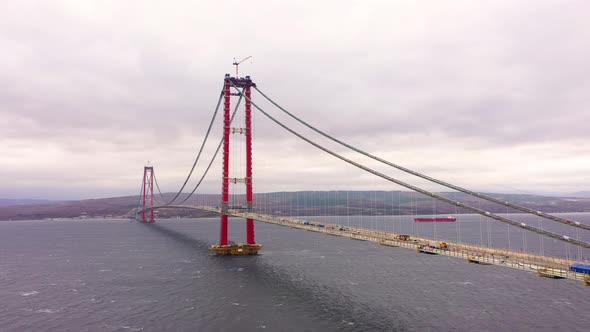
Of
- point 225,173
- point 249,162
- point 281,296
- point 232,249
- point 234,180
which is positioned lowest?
point 281,296

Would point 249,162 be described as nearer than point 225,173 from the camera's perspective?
No

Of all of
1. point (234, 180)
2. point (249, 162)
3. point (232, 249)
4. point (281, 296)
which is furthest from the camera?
point (232, 249)

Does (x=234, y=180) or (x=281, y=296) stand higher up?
(x=234, y=180)

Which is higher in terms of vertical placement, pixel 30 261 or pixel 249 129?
pixel 249 129

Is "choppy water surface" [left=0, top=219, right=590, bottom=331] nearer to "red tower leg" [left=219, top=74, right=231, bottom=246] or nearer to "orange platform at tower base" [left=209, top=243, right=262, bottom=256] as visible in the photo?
"orange platform at tower base" [left=209, top=243, right=262, bottom=256]

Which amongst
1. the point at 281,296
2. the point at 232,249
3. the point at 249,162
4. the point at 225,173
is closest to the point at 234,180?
the point at 225,173

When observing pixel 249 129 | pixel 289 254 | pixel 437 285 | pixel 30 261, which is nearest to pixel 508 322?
pixel 437 285

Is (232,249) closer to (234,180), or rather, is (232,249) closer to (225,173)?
(234,180)

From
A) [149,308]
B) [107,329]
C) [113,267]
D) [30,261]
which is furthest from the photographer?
[30,261]

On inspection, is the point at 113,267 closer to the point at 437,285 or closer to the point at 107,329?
the point at 107,329
